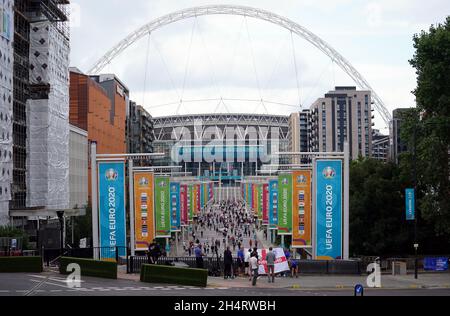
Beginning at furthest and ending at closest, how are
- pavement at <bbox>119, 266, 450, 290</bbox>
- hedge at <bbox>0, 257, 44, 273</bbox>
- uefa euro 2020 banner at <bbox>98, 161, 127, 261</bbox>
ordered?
uefa euro 2020 banner at <bbox>98, 161, 127, 261</bbox>
hedge at <bbox>0, 257, 44, 273</bbox>
pavement at <bbox>119, 266, 450, 290</bbox>

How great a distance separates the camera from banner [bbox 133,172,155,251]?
43.5 m

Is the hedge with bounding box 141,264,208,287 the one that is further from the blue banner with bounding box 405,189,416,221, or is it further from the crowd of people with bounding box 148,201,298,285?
the blue banner with bounding box 405,189,416,221

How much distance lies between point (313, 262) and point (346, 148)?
6.72m

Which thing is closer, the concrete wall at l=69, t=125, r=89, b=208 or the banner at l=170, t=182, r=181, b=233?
the banner at l=170, t=182, r=181, b=233

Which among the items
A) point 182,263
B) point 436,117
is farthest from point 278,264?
point 436,117

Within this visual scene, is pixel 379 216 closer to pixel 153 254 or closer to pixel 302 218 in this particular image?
pixel 302 218

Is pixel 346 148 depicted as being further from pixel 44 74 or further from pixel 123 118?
pixel 123 118

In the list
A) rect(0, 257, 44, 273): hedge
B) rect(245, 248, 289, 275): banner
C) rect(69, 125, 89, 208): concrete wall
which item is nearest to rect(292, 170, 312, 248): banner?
rect(245, 248, 289, 275): banner

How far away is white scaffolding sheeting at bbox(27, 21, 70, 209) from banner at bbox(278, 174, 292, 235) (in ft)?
95.2

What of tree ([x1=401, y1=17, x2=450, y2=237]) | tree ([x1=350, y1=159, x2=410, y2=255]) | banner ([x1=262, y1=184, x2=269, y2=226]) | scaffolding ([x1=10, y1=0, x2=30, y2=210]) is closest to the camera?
tree ([x1=401, y1=17, x2=450, y2=237])

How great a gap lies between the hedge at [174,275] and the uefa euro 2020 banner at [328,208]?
34.5 ft

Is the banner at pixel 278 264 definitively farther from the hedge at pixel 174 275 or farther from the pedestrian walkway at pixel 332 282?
the hedge at pixel 174 275

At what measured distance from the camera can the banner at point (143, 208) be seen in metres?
43.5
